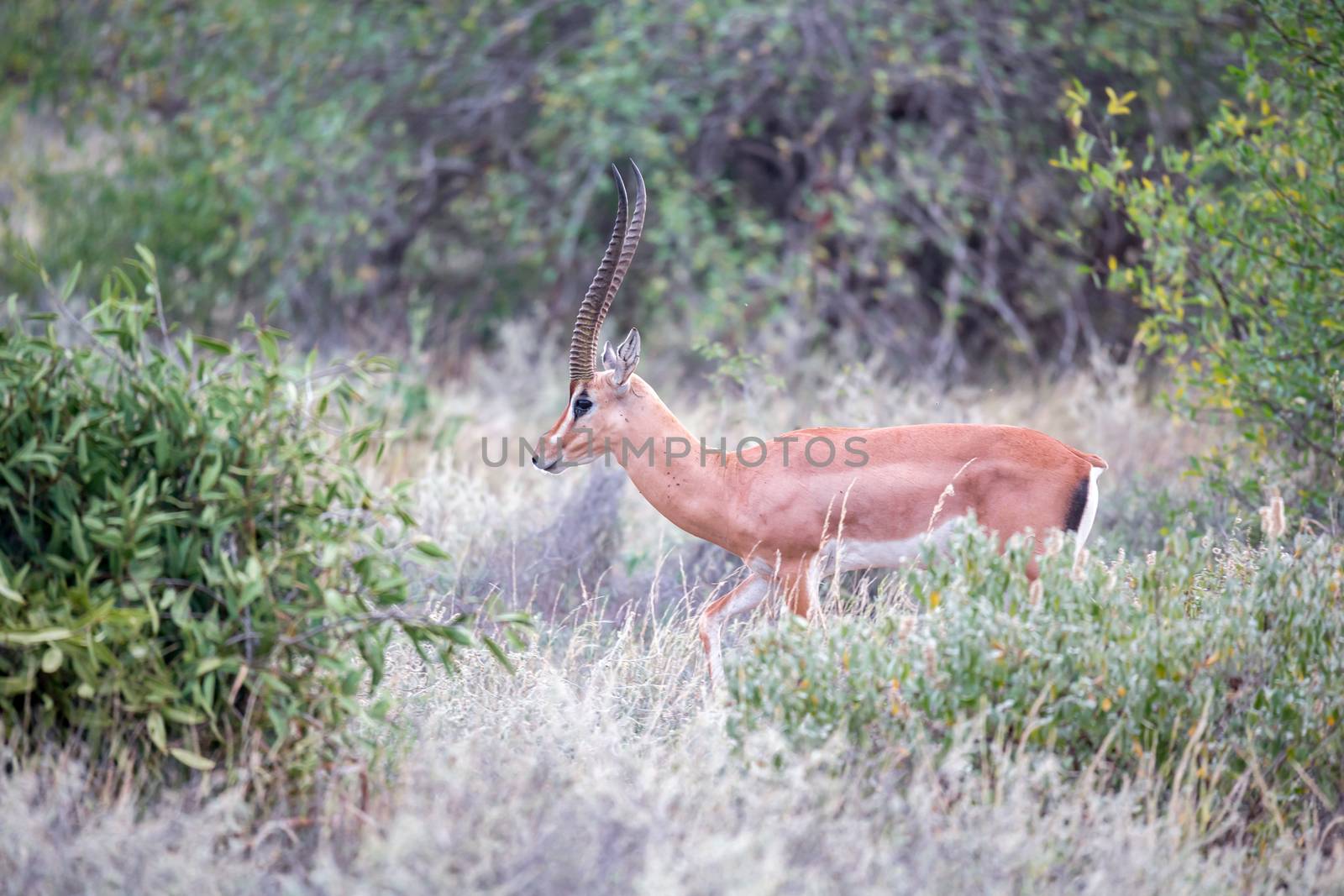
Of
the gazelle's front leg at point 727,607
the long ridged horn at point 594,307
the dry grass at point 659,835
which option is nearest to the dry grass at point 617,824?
the dry grass at point 659,835

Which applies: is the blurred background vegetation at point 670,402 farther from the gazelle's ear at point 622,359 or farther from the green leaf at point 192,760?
the gazelle's ear at point 622,359

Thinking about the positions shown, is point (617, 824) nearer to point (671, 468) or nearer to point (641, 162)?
point (671, 468)

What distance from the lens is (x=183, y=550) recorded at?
326cm

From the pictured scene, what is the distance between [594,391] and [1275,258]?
338 cm

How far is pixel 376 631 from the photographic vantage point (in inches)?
132

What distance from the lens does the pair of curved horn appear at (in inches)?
212

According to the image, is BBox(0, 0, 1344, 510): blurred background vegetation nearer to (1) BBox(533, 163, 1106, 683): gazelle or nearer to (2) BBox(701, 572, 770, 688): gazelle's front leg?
(1) BBox(533, 163, 1106, 683): gazelle

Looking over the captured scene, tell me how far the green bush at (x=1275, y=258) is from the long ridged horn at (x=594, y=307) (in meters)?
2.34

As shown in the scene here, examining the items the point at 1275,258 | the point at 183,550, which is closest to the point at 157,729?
the point at 183,550

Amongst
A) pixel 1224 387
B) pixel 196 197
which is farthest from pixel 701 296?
pixel 1224 387

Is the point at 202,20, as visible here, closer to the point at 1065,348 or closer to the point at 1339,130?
the point at 1065,348

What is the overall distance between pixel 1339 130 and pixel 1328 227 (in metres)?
0.50

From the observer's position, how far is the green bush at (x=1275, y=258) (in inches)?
231

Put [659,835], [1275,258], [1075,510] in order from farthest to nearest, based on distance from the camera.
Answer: [1275,258], [1075,510], [659,835]
